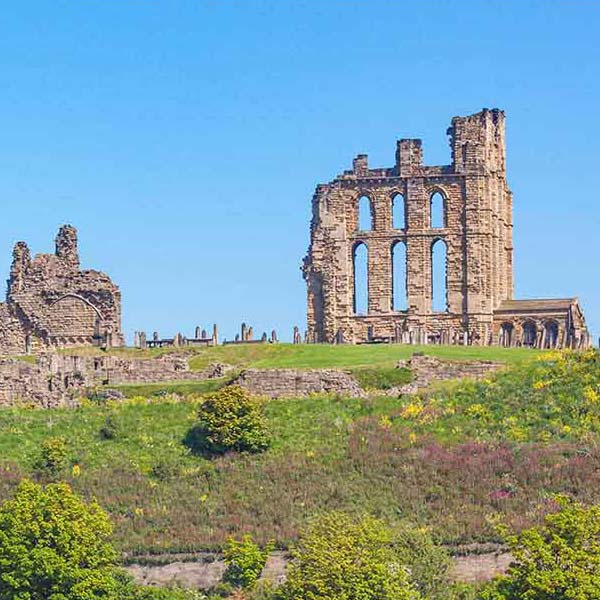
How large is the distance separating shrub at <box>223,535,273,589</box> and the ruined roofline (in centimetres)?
5559

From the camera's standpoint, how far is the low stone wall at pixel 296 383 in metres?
80.8

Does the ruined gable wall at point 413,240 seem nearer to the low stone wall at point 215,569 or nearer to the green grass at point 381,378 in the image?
the green grass at point 381,378

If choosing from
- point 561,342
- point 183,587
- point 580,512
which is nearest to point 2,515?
point 183,587

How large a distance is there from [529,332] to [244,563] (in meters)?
53.8

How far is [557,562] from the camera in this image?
5634 centimetres

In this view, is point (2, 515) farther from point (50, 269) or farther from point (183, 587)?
point (50, 269)

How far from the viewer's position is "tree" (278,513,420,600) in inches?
2228

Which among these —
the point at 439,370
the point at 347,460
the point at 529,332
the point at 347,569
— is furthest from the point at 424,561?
the point at 529,332

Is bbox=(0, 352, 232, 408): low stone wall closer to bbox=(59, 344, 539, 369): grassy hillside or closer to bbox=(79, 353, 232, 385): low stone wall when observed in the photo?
bbox=(79, 353, 232, 385): low stone wall

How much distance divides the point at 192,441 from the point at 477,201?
44.4 metres

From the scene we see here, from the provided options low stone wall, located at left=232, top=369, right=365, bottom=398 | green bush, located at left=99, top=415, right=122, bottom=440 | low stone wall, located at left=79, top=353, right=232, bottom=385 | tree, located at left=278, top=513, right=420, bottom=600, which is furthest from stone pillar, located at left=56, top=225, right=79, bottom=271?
tree, located at left=278, top=513, right=420, bottom=600

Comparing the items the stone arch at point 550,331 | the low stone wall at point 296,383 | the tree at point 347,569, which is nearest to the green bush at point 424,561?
the tree at point 347,569

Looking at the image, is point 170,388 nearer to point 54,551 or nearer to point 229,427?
point 229,427

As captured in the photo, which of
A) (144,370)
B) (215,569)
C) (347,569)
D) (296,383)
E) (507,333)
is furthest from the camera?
(507,333)
